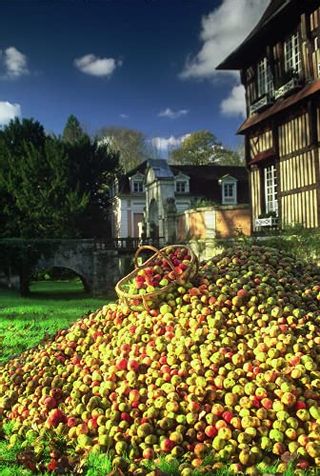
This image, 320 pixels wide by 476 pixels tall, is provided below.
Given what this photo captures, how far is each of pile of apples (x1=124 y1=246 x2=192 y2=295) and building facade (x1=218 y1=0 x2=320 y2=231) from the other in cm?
→ 1013

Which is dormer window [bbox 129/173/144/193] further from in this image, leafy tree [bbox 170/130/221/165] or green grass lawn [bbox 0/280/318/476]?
green grass lawn [bbox 0/280/318/476]

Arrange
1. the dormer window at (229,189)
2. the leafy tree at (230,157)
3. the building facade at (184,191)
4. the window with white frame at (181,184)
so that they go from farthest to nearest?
the leafy tree at (230,157) < the window with white frame at (181,184) < the building facade at (184,191) < the dormer window at (229,189)

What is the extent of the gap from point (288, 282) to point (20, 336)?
18.1ft

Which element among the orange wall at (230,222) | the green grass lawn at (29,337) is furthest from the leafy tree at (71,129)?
the green grass lawn at (29,337)

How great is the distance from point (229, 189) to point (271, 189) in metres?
24.0

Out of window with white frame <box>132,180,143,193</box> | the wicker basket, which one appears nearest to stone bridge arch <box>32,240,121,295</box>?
window with white frame <box>132,180,143,193</box>

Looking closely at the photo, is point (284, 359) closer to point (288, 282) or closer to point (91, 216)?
point (288, 282)

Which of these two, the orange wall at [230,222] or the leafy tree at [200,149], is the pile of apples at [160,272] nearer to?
the orange wall at [230,222]

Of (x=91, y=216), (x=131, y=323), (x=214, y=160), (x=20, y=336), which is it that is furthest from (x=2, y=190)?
(x=131, y=323)

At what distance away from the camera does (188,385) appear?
3.48m

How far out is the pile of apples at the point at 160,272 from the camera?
4.43 meters

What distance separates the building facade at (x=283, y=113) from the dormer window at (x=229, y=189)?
21.8 metres

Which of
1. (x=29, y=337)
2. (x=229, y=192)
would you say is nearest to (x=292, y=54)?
(x=29, y=337)

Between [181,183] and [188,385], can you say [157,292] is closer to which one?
[188,385]
